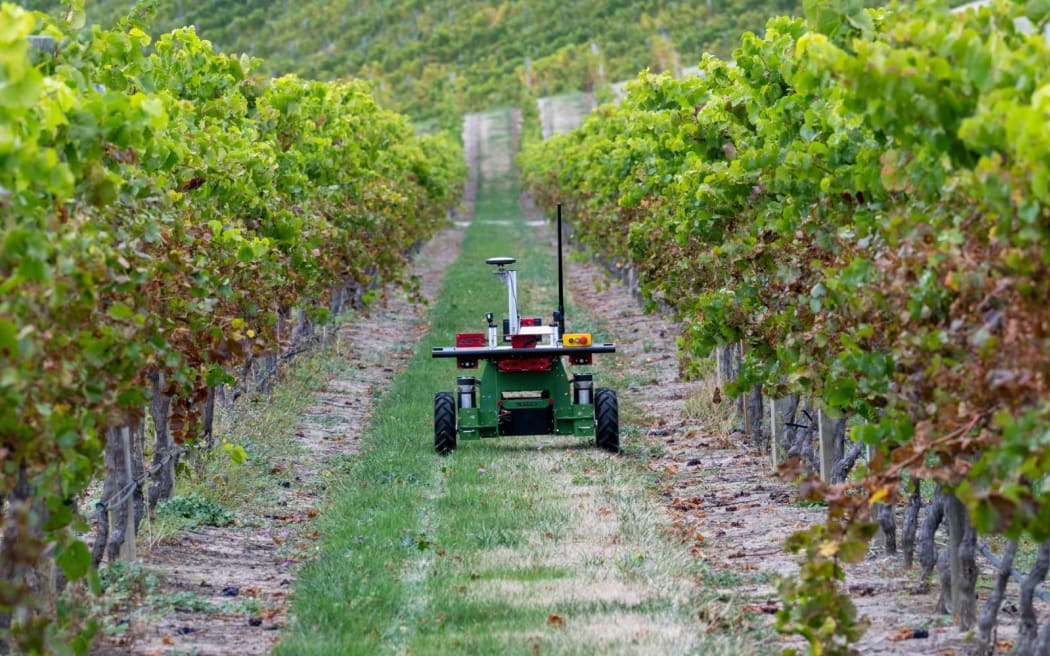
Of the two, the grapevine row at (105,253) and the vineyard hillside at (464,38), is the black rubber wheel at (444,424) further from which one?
the vineyard hillside at (464,38)

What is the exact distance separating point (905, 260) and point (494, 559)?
12.1 feet

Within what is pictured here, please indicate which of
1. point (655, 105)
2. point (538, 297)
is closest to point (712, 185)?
point (655, 105)

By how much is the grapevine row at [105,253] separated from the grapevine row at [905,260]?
8.80 ft

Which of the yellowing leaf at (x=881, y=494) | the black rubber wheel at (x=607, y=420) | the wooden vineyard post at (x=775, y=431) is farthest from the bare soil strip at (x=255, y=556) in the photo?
the wooden vineyard post at (x=775, y=431)

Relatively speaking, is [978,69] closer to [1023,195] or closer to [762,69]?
[1023,195]

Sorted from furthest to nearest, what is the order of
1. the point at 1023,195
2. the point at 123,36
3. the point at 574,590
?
the point at 123,36
the point at 574,590
the point at 1023,195

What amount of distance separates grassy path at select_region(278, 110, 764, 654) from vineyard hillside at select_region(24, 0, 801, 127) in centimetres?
6981

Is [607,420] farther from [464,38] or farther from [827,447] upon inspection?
[464,38]

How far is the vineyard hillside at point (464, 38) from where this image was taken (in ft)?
314

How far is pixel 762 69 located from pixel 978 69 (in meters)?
4.90

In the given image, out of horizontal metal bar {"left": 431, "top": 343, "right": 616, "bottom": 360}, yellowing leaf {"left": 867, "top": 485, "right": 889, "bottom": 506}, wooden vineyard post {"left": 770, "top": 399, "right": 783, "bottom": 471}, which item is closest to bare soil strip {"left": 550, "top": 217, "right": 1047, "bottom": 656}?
wooden vineyard post {"left": 770, "top": 399, "right": 783, "bottom": 471}

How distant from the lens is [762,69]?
10.2m

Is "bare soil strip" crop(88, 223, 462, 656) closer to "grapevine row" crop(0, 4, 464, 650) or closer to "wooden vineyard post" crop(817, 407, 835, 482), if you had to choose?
"grapevine row" crop(0, 4, 464, 650)

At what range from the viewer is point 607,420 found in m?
12.5
